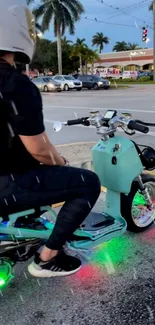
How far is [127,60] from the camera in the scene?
78938mm

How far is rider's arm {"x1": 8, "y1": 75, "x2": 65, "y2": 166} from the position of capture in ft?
7.07

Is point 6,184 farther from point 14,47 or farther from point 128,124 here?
point 128,124

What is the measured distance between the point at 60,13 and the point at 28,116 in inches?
1913

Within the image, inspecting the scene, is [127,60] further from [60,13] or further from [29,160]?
[29,160]

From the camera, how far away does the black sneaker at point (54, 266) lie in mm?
2641

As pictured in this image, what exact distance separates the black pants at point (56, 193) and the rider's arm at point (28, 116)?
19cm

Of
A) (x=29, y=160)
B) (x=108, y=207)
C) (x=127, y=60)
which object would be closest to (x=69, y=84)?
(x=108, y=207)

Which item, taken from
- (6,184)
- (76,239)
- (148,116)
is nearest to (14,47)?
(6,184)

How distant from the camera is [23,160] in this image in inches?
93.6

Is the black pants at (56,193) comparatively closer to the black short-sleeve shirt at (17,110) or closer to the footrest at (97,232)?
the black short-sleeve shirt at (17,110)

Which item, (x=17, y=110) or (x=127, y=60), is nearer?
(x=17, y=110)

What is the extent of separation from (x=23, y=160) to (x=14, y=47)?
66cm

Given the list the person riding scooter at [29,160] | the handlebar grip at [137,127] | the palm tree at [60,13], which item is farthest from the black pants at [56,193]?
the palm tree at [60,13]

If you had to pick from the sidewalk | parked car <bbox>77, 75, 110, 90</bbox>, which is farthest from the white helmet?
parked car <bbox>77, 75, 110, 90</bbox>
